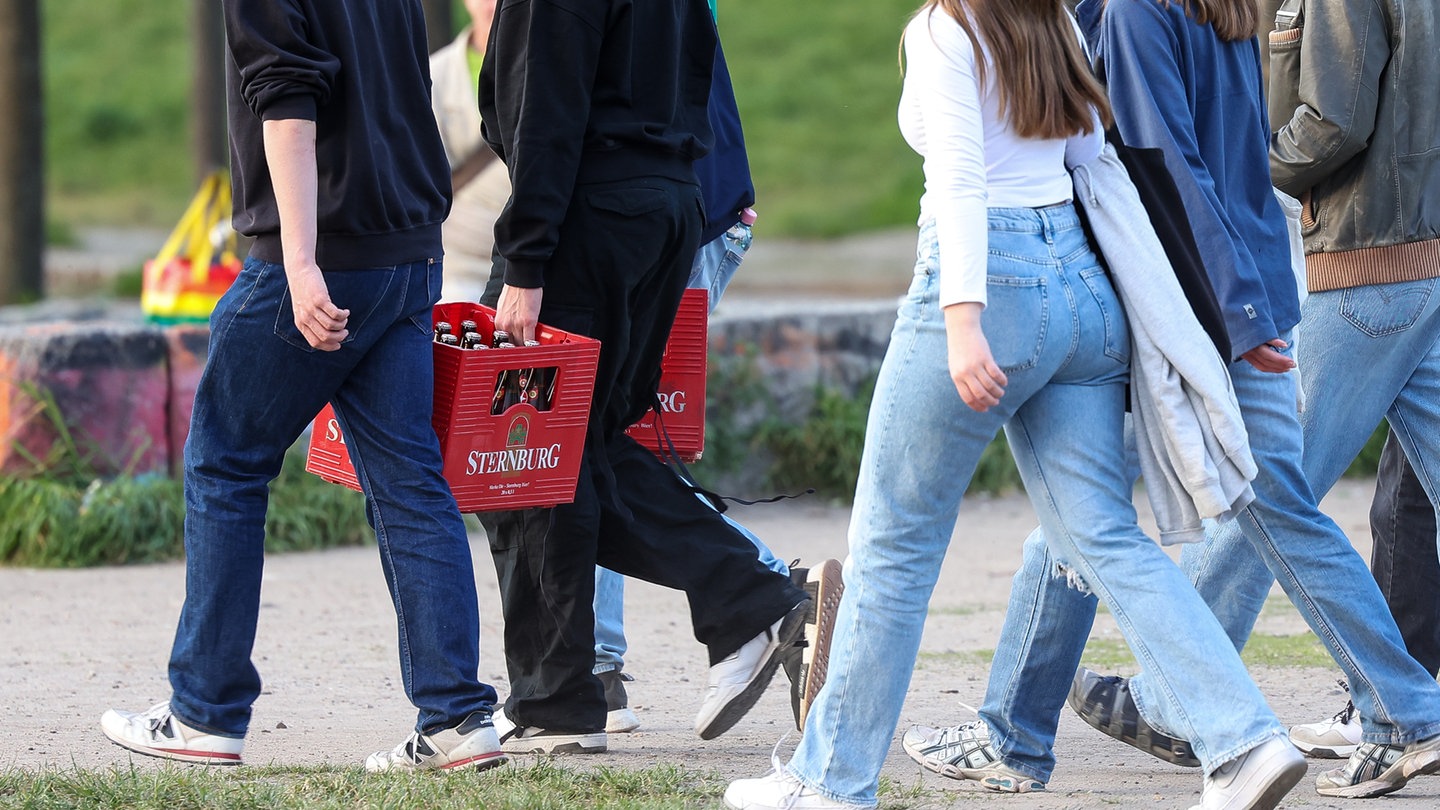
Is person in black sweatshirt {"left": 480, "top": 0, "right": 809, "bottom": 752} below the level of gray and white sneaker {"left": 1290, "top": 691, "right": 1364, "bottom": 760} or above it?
above

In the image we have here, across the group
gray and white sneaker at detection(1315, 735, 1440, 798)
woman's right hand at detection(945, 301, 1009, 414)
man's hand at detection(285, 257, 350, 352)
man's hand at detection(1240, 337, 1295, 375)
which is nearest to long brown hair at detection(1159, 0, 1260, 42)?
man's hand at detection(1240, 337, 1295, 375)

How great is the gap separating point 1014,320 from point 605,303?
1075mm

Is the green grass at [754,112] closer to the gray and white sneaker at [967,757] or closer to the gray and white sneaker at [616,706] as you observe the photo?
the gray and white sneaker at [616,706]

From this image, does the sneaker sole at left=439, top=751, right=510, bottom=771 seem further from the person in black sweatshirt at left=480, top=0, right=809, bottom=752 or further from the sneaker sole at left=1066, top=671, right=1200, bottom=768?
the sneaker sole at left=1066, top=671, right=1200, bottom=768

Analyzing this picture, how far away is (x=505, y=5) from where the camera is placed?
3637 mm

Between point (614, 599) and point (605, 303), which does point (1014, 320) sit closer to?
Answer: point (605, 303)

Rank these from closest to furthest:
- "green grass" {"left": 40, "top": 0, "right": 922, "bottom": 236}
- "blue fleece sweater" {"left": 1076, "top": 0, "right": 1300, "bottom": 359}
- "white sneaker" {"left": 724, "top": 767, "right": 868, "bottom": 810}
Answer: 1. "white sneaker" {"left": 724, "top": 767, "right": 868, "bottom": 810}
2. "blue fleece sweater" {"left": 1076, "top": 0, "right": 1300, "bottom": 359}
3. "green grass" {"left": 40, "top": 0, "right": 922, "bottom": 236}

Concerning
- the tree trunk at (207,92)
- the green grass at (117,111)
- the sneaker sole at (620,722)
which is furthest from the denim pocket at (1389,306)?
the green grass at (117,111)

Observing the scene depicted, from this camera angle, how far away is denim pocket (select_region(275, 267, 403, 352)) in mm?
3395

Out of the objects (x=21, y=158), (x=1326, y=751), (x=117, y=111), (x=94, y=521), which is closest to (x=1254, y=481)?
(x=1326, y=751)

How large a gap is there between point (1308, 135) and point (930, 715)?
5.31ft

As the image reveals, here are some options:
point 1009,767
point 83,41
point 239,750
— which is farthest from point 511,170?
point 83,41

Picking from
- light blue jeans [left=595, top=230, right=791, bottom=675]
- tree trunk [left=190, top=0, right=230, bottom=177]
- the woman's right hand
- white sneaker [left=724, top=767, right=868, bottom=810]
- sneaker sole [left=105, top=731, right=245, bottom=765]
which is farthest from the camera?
tree trunk [left=190, top=0, right=230, bottom=177]

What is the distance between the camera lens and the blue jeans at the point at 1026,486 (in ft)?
9.73
